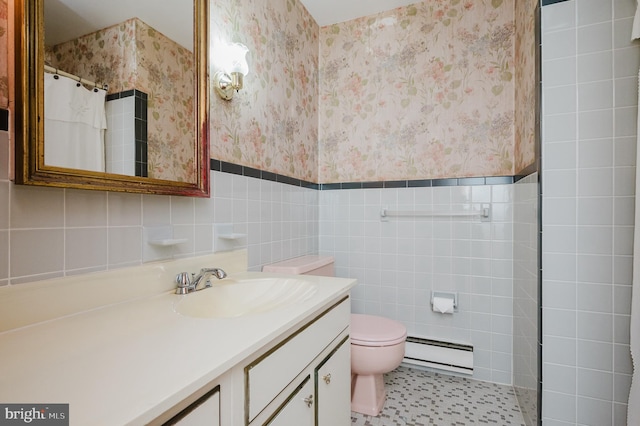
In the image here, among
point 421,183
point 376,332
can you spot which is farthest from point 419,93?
point 376,332

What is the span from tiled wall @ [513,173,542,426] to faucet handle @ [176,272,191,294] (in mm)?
1428

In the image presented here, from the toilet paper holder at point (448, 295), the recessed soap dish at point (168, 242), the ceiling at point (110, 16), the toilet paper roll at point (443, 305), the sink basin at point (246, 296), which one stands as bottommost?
the toilet paper roll at point (443, 305)

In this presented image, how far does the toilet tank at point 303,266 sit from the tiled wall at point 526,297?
1.10 meters

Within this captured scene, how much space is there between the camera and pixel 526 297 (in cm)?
159

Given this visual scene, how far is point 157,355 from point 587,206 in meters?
1.58

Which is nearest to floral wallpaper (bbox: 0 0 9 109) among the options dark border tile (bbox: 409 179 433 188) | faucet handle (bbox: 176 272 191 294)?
faucet handle (bbox: 176 272 191 294)

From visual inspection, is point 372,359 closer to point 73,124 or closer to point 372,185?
point 372,185

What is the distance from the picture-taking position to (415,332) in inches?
85.6

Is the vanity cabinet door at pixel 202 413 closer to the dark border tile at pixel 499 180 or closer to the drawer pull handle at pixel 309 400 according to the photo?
the drawer pull handle at pixel 309 400

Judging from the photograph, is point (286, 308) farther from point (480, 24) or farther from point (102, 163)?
point (480, 24)

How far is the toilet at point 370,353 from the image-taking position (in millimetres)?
1627

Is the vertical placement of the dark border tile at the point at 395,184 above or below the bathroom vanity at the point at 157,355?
above

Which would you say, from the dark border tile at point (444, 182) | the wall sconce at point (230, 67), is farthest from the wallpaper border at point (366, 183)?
the wall sconce at point (230, 67)

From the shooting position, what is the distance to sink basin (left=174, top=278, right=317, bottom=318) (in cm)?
110
